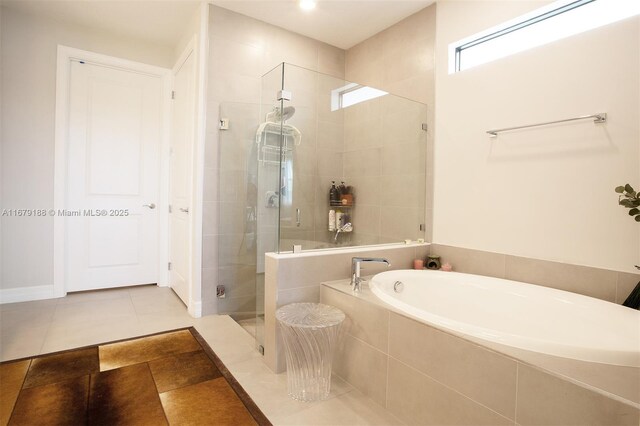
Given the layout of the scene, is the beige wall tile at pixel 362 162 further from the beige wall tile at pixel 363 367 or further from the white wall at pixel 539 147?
the beige wall tile at pixel 363 367

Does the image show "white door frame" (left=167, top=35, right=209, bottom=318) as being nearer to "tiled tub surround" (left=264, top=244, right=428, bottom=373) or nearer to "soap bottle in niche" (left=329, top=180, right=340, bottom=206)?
"tiled tub surround" (left=264, top=244, right=428, bottom=373)

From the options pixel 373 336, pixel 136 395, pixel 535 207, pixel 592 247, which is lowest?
pixel 136 395

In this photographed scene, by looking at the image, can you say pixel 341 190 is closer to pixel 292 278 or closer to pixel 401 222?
pixel 401 222

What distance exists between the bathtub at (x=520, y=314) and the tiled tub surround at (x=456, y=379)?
5 centimetres

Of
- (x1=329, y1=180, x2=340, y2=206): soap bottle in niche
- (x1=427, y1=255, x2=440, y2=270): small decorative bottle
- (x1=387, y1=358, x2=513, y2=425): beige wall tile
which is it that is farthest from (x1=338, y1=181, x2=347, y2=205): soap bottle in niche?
(x1=387, y1=358, x2=513, y2=425): beige wall tile

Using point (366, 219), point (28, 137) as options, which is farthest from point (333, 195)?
point (28, 137)

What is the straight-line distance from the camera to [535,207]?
2031 mm

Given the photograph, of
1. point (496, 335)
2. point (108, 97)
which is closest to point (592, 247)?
point (496, 335)

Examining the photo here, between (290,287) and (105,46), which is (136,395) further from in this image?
(105,46)

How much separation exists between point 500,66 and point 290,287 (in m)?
2.01

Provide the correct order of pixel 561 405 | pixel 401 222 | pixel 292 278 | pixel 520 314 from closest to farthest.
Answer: pixel 561 405 → pixel 520 314 → pixel 292 278 → pixel 401 222

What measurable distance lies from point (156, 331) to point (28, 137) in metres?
2.21

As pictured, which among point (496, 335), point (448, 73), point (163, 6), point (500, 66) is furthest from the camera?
point (163, 6)

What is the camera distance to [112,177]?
3.44 metres
